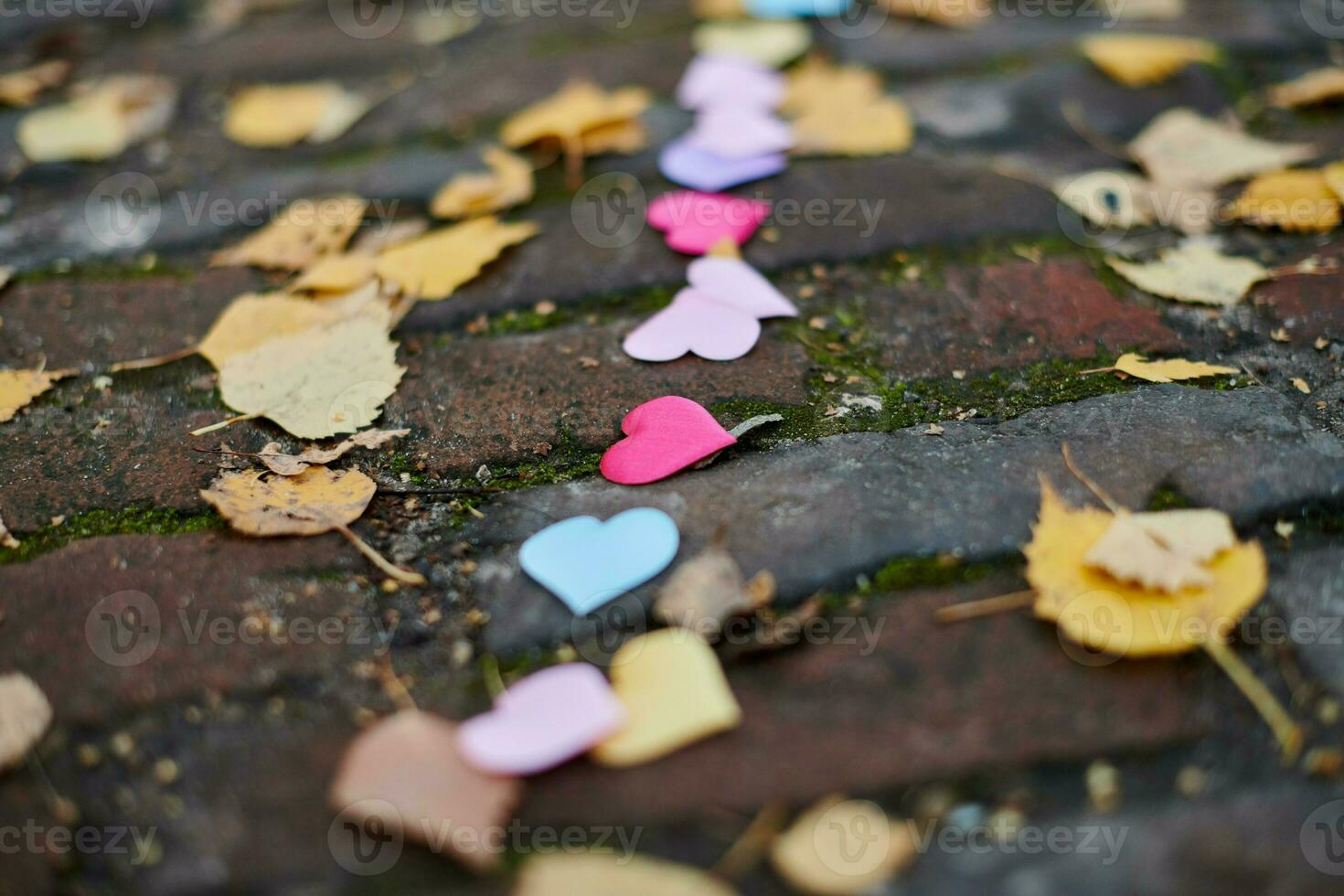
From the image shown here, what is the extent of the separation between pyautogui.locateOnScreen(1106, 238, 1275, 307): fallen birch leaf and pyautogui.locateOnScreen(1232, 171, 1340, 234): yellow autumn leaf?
0.12 meters

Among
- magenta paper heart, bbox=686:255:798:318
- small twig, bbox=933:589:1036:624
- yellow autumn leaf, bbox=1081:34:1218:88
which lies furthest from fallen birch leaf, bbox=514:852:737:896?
yellow autumn leaf, bbox=1081:34:1218:88

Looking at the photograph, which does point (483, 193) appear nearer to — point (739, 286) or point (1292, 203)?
point (739, 286)

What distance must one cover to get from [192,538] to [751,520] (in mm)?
621

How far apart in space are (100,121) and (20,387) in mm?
886

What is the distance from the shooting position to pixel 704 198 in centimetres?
159

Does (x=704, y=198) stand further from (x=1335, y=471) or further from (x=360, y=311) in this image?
(x=1335, y=471)

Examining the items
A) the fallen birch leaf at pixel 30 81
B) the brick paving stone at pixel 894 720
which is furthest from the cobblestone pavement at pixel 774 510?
the fallen birch leaf at pixel 30 81

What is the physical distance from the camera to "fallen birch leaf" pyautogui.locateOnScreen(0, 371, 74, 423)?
1314 mm

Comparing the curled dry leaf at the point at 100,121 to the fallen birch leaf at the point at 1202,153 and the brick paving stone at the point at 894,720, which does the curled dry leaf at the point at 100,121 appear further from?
the fallen birch leaf at the point at 1202,153

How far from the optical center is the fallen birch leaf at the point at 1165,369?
123 cm

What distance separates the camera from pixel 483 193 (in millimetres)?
1644

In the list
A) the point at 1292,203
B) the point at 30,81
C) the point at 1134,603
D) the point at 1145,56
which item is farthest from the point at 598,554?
the point at 30,81

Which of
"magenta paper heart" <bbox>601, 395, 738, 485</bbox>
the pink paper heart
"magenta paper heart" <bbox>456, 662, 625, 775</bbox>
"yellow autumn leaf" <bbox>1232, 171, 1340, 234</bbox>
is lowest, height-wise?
"magenta paper heart" <bbox>456, 662, 625, 775</bbox>

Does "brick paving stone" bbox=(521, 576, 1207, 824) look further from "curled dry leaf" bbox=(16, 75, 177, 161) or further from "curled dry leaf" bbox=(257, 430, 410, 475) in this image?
"curled dry leaf" bbox=(16, 75, 177, 161)
